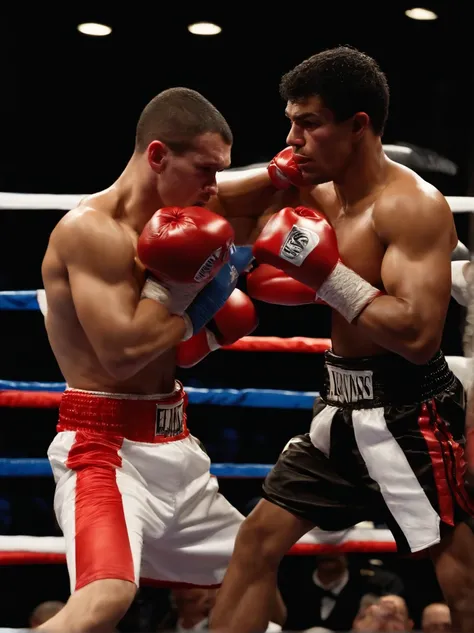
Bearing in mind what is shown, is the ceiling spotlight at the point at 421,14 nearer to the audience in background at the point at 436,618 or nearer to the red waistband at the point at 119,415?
the audience in background at the point at 436,618

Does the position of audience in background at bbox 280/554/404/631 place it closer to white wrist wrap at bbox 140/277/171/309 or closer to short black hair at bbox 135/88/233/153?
white wrist wrap at bbox 140/277/171/309

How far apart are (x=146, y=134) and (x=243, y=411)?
7.18ft

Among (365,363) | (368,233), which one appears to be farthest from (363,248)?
(365,363)

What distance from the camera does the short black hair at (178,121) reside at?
2.04 m

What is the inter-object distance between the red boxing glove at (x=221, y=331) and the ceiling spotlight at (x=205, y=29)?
10.6 ft

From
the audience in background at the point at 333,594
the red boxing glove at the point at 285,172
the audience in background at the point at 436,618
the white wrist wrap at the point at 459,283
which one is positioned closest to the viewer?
the red boxing glove at the point at 285,172

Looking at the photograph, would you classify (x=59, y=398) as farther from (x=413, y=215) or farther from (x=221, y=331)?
(x=413, y=215)

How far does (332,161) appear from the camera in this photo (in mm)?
2061

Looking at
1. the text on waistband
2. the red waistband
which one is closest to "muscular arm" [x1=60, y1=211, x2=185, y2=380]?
the red waistband

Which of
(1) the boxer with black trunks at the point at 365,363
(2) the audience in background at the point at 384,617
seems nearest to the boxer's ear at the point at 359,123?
(1) the boxer with black trunks at the point at 365,363

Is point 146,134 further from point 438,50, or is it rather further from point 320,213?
point 438,50

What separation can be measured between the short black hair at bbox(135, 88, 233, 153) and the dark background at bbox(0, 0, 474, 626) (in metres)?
2.21

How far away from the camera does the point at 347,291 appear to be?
194 centimetres

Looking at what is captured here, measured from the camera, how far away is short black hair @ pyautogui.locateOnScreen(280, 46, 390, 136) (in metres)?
2.03
